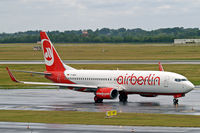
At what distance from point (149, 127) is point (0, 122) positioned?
11.7 meters

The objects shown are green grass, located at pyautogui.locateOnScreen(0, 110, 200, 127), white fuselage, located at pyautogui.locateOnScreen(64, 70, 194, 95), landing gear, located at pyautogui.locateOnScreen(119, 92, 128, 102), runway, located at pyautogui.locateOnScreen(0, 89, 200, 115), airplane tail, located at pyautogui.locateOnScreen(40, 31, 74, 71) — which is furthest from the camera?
airplane tail, located at pyautogui.locateOnScreen(40, 31, 74, 71)

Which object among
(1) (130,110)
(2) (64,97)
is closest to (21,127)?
(1) (130,110)

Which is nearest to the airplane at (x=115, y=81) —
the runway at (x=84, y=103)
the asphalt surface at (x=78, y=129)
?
the runway at (x=84, y=103)

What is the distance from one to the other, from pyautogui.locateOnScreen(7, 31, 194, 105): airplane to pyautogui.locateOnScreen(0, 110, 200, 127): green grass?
29.6 ft

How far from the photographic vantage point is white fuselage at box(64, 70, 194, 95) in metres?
51.7

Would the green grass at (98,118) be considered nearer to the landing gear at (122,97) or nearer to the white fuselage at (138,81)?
the white fuselage at (138,81)

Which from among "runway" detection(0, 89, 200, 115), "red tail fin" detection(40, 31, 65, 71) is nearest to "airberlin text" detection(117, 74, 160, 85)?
"runway" detection(0, 89, 200, 115)

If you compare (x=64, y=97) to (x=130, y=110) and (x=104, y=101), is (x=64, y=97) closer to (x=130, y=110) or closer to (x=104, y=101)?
(x=104, y=101)

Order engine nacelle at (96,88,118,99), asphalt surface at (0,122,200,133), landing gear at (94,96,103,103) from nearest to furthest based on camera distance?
asphalt surface at (0,122,200,133)
engine nacelle at (96,88,118,99)
landing gear at (94,96,103,103)

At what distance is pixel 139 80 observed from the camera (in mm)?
53188

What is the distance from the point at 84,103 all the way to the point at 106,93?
2583mm

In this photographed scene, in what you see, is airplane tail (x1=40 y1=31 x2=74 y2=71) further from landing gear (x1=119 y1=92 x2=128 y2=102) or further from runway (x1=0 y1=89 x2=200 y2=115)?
landing gear (x1=119 y1=92 x2=128 y2=102)

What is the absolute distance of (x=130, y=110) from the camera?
153 feet

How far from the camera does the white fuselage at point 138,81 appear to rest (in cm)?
5166
